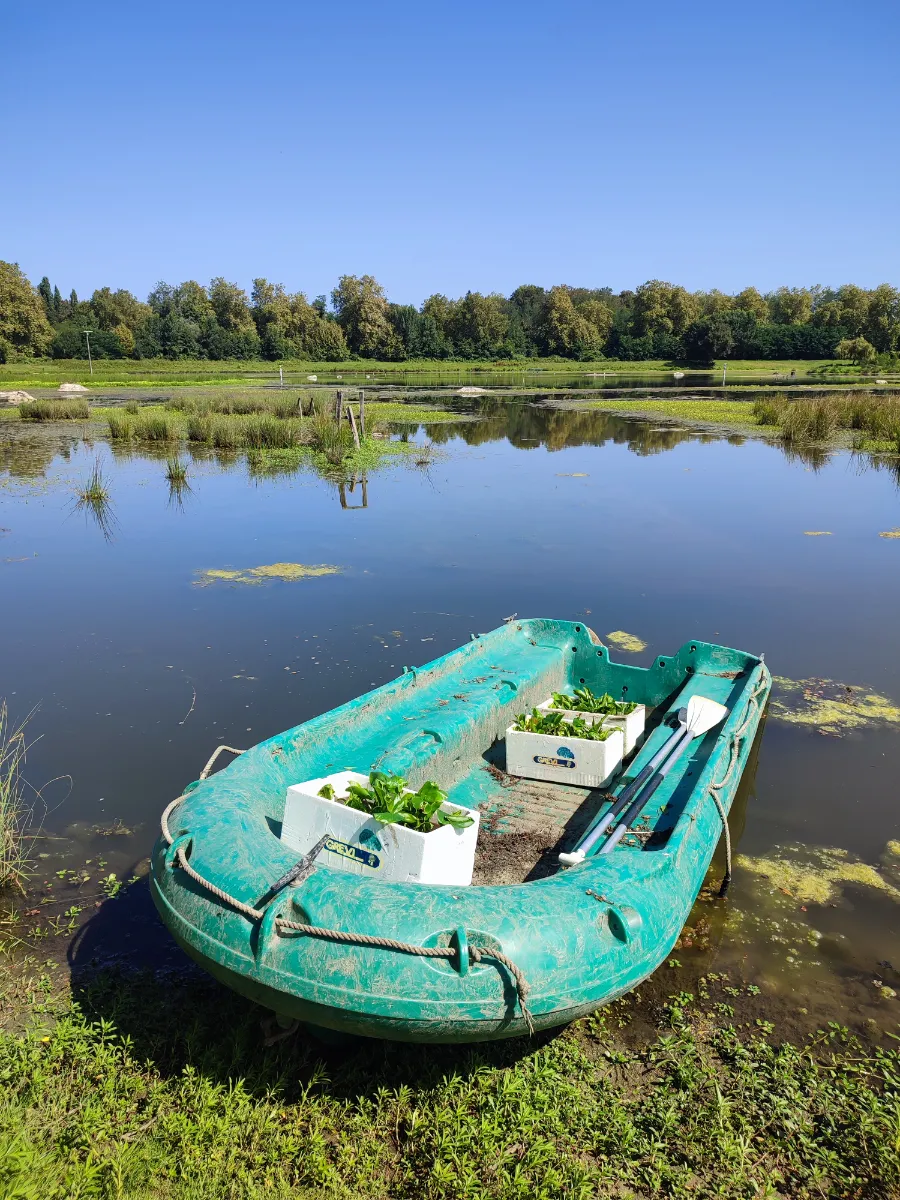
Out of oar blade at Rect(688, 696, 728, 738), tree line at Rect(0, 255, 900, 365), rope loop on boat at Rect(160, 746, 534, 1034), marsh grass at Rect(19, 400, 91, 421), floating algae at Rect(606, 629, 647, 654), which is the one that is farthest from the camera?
tree line at Rect(0, 255, 900, 365)

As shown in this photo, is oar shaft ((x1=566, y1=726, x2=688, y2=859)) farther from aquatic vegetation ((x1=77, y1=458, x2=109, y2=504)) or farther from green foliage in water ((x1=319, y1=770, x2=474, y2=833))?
aquatic vegetation ((x1=77, y1=458, x2=109, y2=504))

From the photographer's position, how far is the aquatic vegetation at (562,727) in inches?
192

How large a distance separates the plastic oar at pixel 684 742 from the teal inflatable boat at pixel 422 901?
6 cm

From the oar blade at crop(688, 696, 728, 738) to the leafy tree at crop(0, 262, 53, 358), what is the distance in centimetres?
6211

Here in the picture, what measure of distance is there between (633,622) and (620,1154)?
20.2 feet

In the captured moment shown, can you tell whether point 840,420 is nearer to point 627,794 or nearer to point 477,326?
point 627,794

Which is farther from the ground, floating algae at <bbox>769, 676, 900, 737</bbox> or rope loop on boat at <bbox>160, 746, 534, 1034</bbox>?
rope loop on boat at <bbox>160, 746, 534, 1034</bbox>

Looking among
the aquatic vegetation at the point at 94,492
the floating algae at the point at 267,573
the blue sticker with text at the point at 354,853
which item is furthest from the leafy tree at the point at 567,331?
the blue sticker with text at the point at 354,853

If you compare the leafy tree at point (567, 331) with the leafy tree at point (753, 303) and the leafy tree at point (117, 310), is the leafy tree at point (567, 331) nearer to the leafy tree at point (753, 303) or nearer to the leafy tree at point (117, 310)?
the leafy tree at point (753, 303)

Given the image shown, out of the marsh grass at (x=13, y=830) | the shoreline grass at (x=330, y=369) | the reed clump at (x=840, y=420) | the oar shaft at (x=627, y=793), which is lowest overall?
the marsh grass at (x=13, y=830)

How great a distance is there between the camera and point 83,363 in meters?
57.8

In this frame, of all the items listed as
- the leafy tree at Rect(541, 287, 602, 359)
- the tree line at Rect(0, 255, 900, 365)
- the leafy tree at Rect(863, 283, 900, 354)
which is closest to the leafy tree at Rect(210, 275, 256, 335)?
the tree line at Rect(0, 255, 900, 365)

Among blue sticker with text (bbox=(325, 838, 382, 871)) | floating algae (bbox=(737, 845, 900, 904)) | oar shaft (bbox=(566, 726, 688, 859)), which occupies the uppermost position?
blue sticker with text (bbox=(325, 838, 382, 871))

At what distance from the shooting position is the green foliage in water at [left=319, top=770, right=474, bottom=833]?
3.36 meters
